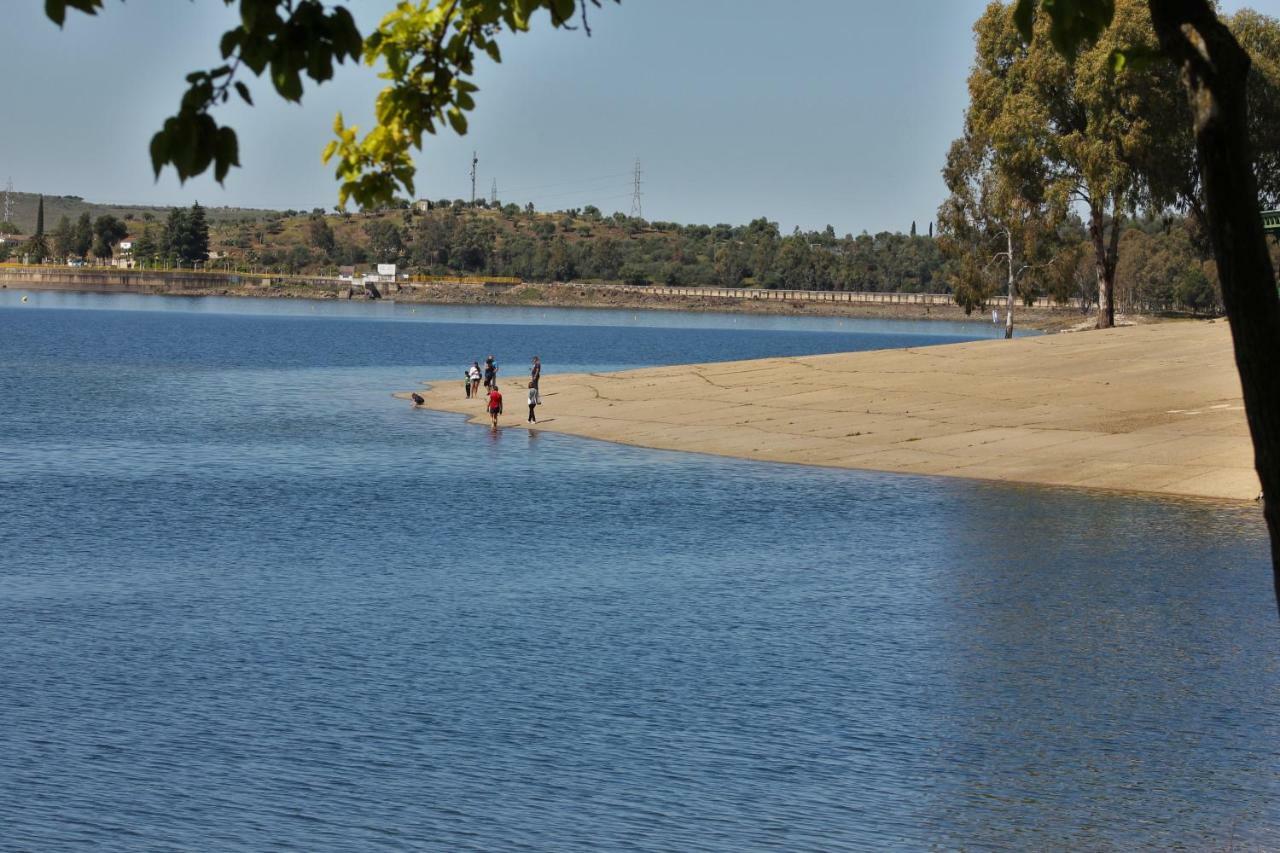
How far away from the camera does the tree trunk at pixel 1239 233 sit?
20.9 ft

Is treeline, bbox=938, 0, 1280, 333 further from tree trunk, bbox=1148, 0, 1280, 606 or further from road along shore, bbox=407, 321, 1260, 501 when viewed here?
tree trunk, bbox=1148, 0, 1280, 606

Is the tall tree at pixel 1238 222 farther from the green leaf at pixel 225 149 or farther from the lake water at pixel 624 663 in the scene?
the lake water at pixel 624 663

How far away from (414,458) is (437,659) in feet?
82.3

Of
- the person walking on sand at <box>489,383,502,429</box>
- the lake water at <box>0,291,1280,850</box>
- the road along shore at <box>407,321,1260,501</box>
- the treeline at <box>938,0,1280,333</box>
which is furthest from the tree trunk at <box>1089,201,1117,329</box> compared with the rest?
the lake water at <box>0,291,1280,850</box>

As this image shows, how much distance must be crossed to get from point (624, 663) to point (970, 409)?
3184 cm

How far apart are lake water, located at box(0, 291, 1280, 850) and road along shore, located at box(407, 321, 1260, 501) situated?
8.94 ft

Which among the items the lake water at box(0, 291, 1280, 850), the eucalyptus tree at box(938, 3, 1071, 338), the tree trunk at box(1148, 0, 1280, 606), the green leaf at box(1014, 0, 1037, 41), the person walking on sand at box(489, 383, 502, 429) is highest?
the eucalyptus tree at box(938, 3, 1071, 338)

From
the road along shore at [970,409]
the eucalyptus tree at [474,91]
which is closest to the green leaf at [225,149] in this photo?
the eucalyptus tree at [474,91]

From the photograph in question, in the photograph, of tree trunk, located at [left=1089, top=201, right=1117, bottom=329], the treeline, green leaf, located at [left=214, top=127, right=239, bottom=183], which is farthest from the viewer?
tree trunk, located at [left=1089, top=201, right=1117, bottom=329]

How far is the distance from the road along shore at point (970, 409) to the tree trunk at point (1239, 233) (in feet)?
98.7

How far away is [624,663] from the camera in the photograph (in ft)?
67.3

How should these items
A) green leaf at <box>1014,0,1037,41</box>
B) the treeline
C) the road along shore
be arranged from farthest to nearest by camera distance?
the treeline, the road along shore, green leaf at <box>1014,0,1037,41</box>

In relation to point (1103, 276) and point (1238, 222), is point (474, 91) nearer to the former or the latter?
point (1238, 222)

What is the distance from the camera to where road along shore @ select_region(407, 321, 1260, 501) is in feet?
133
